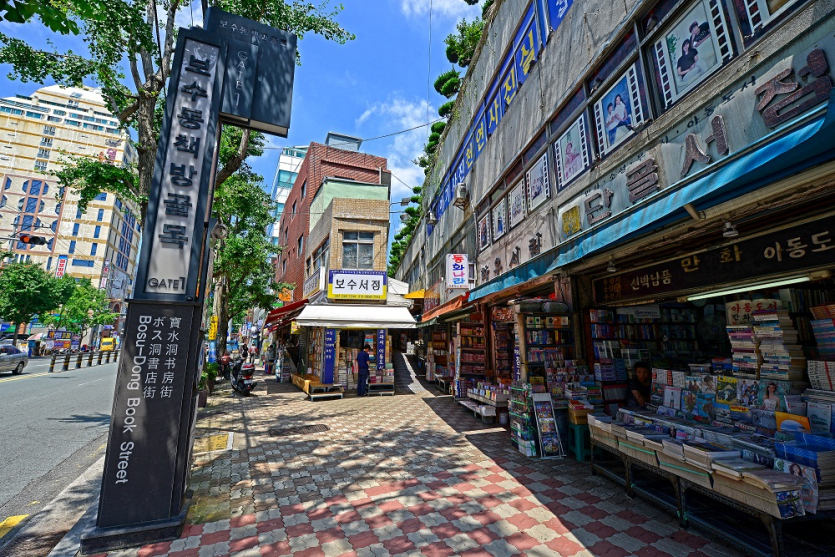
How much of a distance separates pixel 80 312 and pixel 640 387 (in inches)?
2213

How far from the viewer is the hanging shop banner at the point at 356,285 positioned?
47.2ft

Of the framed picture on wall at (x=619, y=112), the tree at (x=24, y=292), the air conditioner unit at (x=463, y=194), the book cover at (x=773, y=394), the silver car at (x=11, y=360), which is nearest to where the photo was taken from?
the book cover at (x=773, y=394)

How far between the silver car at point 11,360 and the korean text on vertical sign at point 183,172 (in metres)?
21.6

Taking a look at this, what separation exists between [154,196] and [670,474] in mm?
6711

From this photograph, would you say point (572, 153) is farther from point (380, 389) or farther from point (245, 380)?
point (245, 380)

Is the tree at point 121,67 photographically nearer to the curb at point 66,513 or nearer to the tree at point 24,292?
the curb at point 66,513

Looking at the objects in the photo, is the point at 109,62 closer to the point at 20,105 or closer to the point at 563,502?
the point at 563,502

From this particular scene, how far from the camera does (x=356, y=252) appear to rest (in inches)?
672

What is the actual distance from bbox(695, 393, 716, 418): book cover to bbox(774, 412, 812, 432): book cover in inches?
34.1

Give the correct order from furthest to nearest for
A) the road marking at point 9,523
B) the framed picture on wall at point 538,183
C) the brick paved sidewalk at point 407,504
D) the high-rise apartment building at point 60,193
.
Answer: the high-rise apartment building at point 60,193, the framed picture on wall at point 538,183, the road marking at point 9,523, the brick paved sidewalk at point 407,504

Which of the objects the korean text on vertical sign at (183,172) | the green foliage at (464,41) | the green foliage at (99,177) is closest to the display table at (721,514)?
the korean text on vertical sign at (183,172)

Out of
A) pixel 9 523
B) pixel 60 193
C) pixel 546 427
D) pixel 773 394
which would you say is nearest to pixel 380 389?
pixel 546 427

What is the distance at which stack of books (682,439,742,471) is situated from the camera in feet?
11.6

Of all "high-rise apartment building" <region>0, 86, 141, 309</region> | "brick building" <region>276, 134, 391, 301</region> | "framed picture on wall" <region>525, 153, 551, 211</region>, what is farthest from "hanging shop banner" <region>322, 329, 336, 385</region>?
"high-rise apartment building" <region>0, 86, 141, 309</region>
